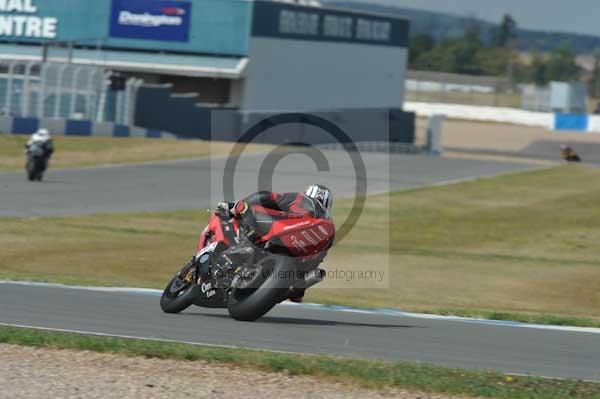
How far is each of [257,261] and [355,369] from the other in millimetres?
2104

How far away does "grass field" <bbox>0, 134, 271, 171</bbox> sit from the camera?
3368 centimetres

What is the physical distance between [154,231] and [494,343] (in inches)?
507

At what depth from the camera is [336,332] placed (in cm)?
983

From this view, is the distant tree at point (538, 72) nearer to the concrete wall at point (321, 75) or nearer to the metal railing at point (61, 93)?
A: the concrete wall at point (321, 75)

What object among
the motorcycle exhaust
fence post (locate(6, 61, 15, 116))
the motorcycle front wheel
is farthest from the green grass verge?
fence post (locate(6, 61, 15, 116))

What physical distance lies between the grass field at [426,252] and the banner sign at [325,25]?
2580 centimetres

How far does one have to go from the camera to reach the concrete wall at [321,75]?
5728cm

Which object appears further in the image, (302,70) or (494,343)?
(302,70)

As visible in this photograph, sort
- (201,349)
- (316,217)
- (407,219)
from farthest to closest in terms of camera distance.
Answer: (407,219), (316,217), (201,349)

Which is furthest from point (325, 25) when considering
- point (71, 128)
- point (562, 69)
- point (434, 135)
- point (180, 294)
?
point (562, 69)

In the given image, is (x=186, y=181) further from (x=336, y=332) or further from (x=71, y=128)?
(x=336, y=332)

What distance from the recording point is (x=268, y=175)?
3531 centimetres

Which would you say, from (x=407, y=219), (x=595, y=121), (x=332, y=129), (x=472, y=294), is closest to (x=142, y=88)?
(x=332, y=129)

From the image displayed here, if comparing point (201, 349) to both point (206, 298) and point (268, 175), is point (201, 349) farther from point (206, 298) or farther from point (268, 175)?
point (268, 175)
